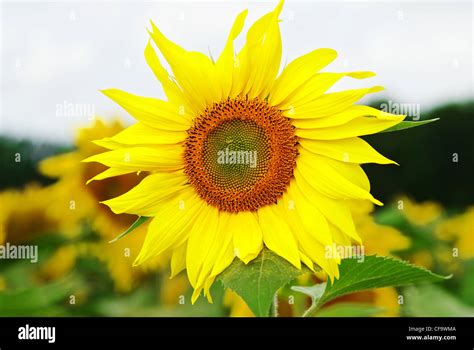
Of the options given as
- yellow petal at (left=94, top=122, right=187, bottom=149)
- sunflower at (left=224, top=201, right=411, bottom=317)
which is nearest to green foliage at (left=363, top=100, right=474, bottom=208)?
sunflower at (left=224, top=201, right=411, bottom=317)

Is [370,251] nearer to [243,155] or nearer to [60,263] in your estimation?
[243,155]

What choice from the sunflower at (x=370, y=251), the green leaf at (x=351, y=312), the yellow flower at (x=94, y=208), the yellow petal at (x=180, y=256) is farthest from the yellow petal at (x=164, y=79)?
the yellow flower at (x=94, y=208)

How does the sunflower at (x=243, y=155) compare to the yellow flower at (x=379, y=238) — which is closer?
the sunflower at (x=243, y=155)

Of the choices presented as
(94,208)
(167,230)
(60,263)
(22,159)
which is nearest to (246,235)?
(167,230)

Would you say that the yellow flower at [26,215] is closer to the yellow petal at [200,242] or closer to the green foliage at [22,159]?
the green foliage at [22,159]

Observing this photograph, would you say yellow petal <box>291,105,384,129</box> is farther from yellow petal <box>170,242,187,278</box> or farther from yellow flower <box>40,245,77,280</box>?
yellow flower <box>40,245,77,280</box>
